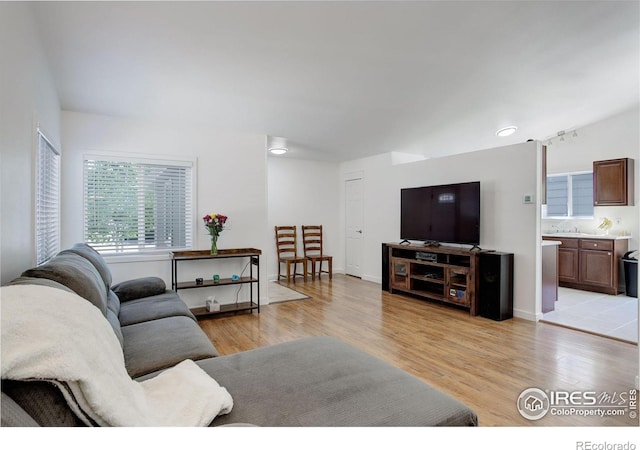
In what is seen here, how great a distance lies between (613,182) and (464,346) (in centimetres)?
419

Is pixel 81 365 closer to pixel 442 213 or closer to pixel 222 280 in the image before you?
pixel 222 280

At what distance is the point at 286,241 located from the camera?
6613 mm

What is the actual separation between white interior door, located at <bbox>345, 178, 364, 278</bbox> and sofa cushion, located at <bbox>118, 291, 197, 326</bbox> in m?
4.16

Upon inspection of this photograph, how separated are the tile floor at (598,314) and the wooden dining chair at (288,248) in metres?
3.87

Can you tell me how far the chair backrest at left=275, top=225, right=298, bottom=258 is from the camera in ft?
21.4

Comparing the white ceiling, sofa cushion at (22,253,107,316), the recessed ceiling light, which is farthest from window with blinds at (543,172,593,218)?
sofa cushion at (22,253,107,316)

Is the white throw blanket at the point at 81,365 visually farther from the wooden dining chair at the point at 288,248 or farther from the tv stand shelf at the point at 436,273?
the wooden dining chair at the point at 288,248

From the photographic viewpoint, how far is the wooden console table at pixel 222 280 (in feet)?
13.0

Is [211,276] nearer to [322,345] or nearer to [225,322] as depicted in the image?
[225,322]

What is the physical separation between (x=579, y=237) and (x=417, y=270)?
2.70 meters

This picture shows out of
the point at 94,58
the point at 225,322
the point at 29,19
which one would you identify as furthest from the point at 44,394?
the point at 225,322

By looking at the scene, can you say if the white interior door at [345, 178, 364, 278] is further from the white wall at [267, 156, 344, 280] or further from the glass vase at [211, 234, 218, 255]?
the glass vase at [211, 234, 218, 255]

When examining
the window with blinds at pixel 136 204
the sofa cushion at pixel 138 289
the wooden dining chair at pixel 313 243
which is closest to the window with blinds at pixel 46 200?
the window with blinds at pixel 136 204

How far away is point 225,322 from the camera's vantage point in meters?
3.91
